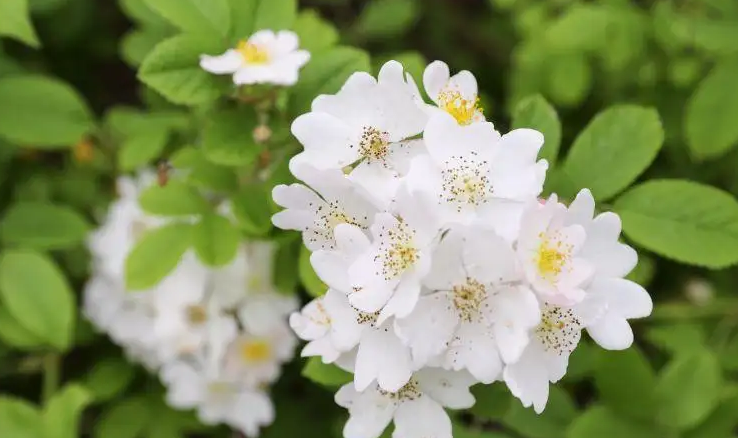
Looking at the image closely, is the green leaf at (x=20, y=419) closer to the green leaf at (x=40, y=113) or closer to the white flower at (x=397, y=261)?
the green leaf at (x=40, y=113)

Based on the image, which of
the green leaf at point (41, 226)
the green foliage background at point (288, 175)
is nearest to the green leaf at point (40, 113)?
the green foliage background at point (288, 175)

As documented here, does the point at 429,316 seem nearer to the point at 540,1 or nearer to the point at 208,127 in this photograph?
the point at 208,127

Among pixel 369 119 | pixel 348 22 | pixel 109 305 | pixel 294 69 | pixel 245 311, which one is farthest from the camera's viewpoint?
pixel 348 22

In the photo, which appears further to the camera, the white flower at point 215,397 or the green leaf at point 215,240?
the white flower at point 215,397

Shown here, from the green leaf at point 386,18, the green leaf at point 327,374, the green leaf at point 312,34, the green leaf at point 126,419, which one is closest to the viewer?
the green leaf at point 327,374

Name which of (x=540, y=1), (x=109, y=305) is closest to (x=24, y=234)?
(x=109, y=305)

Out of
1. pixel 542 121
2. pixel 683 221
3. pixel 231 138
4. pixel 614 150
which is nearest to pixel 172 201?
pixel 231 138

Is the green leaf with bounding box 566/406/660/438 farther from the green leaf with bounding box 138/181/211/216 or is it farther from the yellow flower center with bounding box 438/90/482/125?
the green leaf with bounding box 138/181/211/216

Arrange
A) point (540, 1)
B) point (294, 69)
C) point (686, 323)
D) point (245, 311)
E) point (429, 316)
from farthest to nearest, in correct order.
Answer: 1. point (540, 1)
2. point (686, 323)
3. point (245, 311)
4. point (294, 69)
5. point (429, 316)
